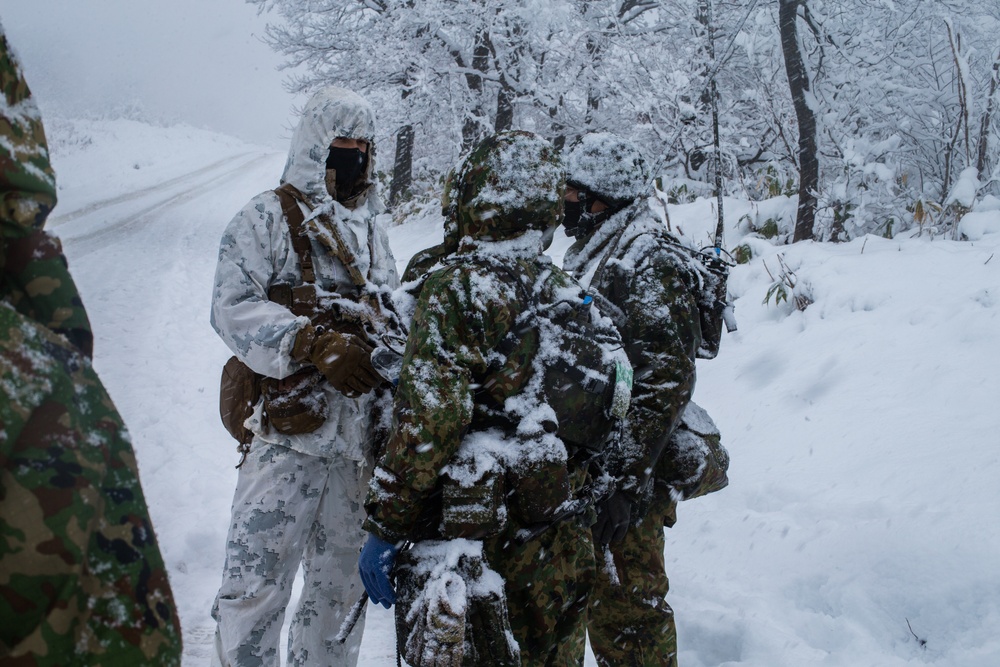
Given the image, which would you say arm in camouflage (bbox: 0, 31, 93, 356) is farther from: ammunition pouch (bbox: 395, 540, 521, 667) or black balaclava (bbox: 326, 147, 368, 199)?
black balaclava (bbox: 326, 147, 368, 199)

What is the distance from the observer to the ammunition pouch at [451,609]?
63.6 inches

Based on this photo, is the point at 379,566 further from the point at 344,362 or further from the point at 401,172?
the point at 401,172

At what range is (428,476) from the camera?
5.51 ft

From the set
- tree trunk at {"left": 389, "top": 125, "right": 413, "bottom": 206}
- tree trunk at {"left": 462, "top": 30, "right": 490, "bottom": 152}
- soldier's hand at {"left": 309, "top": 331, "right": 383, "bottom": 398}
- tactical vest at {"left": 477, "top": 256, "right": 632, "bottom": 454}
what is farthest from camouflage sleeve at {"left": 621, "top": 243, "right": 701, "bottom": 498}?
tree trunk at {"left": 389, "top": 125, "right": 413, "bottom": 206}

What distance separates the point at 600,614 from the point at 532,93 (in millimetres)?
12231

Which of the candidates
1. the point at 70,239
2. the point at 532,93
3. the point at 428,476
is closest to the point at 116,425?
the point at 428,476

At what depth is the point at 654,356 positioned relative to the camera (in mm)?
2328

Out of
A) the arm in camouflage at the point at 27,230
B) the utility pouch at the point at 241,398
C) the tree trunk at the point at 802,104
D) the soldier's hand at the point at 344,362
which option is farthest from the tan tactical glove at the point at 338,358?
the tree trunk at the point at 802,104

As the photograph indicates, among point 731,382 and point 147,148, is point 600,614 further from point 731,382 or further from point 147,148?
point 147,148

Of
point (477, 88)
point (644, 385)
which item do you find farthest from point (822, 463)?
point (477, 88)

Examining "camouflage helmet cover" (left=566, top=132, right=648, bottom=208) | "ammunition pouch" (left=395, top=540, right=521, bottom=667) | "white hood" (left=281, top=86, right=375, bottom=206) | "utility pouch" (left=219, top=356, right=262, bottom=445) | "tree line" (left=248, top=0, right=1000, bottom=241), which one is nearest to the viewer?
"ammunition pouch" (left=395, top=540, right=521, bottom=667)

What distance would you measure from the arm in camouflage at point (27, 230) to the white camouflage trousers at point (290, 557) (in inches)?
55.8

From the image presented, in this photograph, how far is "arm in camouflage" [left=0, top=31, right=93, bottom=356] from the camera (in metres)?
0.82

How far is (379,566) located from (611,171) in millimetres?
1582
